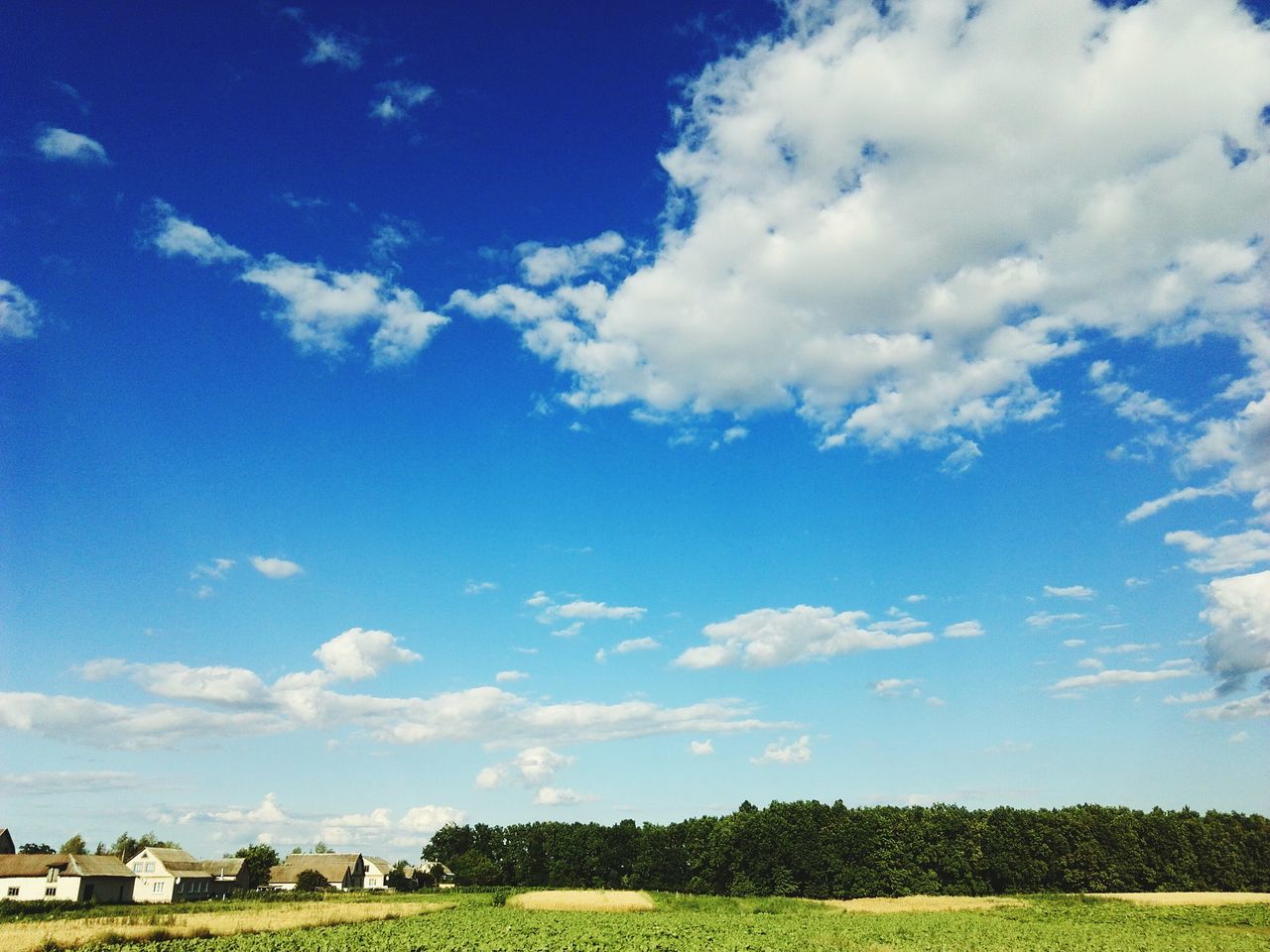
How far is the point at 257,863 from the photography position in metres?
121

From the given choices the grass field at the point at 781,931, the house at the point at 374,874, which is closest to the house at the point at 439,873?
the house at the point at 374,874

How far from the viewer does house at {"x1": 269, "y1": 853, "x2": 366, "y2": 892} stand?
12406 cm

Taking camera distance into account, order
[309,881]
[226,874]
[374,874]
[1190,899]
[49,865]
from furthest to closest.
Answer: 1. [374,874]
2. [309,881]
3. [226,874]
4. [49,865]
5. [1190,899]

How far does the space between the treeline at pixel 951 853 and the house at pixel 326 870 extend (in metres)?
54.5

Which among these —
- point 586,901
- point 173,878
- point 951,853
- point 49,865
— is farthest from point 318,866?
point 951,853

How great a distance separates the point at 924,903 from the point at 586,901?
31847 mm

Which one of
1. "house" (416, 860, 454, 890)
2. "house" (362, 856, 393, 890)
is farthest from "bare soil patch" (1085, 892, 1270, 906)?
"house" (362, 856, 393, 890)

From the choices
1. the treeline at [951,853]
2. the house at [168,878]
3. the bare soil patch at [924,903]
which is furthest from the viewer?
the house at [168,878]

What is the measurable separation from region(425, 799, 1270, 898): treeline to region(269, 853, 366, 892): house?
54534 millimetres

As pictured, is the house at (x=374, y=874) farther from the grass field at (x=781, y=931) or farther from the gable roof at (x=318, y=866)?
the grass field at (x=781, y=931)

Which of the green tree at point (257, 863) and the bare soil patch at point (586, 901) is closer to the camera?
the bare soil patch at point (586, 901)

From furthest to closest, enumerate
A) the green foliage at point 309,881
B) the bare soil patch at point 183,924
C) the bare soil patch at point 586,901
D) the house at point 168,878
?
the green foliage at point 309,881
the house at point 168,878
the bare soil patch at point 586,901
the bare soil patch at point 183,924

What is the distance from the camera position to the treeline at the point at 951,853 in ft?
288

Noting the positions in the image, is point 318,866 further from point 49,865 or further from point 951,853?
point 951,853
